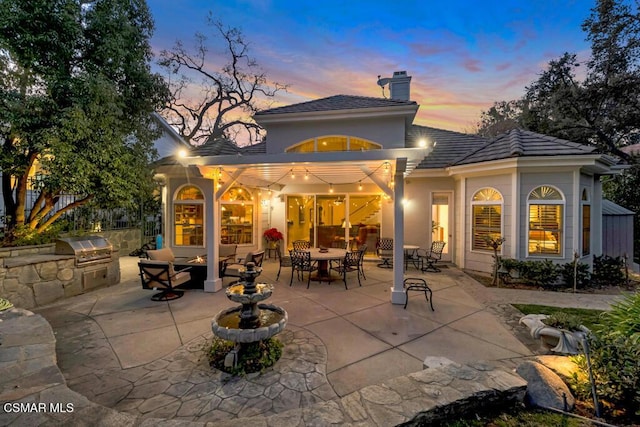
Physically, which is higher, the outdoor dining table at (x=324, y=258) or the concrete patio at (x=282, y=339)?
the outdoor dining table at (x=324, y=258)

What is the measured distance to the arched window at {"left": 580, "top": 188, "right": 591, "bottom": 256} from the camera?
7.60 meters

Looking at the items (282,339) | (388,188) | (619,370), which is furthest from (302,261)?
(619,370)

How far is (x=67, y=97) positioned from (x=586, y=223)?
14.2m

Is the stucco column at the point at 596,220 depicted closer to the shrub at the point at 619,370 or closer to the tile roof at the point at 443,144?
the tile roof at the point at 443,144

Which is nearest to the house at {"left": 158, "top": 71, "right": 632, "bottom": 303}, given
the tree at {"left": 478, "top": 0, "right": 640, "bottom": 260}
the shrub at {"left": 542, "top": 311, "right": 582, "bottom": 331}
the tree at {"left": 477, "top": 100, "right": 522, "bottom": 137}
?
the shrub at {"left": 542, "top": 311, "right": 582, "bottom": 331}

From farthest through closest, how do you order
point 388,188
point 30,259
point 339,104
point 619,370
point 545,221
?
point 339,104
point 545,221
point 388,188
point 30,259
point 619,370

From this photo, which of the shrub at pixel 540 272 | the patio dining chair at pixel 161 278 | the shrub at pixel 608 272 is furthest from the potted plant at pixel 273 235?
the shrub at pixel 608 272

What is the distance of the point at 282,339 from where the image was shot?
405 centimetres

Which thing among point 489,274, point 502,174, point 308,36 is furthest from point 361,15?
point 489,274

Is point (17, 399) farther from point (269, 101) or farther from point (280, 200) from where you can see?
point (269, 101)

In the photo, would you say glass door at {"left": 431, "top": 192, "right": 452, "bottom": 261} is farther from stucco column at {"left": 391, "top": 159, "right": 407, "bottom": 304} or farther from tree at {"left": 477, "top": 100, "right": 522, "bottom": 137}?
tree at {"left": 477, "top": 100, "right": 522, "bottom": 137}

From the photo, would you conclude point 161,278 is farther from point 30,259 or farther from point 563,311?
point 563,311

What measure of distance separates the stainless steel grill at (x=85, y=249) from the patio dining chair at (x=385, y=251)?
840cm

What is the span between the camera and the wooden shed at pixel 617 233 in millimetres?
9164
